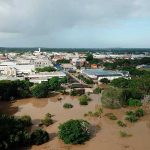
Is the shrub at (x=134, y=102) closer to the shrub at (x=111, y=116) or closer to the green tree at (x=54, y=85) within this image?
the shrub at (x=111, y=116)

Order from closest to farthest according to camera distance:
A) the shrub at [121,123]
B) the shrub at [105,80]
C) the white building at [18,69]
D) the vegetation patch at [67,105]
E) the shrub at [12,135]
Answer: the shrub at [12,135], the shrub at [121,123], the vegetation patch at [67,105], the shrub at [105,80], the white building at [18,69]

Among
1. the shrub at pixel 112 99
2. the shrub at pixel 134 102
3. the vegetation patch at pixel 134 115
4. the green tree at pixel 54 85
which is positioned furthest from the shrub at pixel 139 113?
the green tree at pixel 54 85

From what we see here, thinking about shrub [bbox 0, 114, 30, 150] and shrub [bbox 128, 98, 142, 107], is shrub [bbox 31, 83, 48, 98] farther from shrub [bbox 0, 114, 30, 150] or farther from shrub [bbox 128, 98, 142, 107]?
shrub [bbox 0, 114, 30, 150]

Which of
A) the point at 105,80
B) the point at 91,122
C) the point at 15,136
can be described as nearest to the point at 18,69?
the point at 105,80

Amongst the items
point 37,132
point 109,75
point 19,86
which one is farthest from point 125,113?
point 109,75

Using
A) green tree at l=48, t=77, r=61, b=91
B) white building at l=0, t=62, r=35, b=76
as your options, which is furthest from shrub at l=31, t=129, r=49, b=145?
white building at l=0, t=62, r=35, b=76
